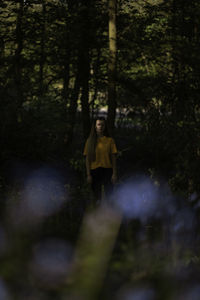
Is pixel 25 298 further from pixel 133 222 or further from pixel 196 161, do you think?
pixel 196 161

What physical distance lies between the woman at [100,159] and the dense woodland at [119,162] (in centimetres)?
60

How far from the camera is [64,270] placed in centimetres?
385

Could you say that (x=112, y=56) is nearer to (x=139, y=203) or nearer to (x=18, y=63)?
(x=18, y=63)

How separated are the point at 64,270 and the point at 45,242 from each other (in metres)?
1.06

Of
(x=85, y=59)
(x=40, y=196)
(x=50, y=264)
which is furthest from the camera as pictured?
(x=85, y=59)

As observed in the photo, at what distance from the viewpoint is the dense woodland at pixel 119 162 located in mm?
3664

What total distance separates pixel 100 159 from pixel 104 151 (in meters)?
0.18

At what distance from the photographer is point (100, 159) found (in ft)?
28.7

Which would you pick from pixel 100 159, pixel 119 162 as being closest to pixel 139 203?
pixel 100 159

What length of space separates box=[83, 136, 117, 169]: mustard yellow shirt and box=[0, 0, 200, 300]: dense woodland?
34.2 inches

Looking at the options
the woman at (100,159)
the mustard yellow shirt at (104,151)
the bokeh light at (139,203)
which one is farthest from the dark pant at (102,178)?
the bokeh light at (139,203)

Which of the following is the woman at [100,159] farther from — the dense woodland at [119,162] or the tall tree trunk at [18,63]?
the tall tree trunk at [18,63]

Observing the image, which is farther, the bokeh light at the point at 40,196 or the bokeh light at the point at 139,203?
the bokeh light at the point at 139,203

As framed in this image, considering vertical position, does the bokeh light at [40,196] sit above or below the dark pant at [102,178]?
below
